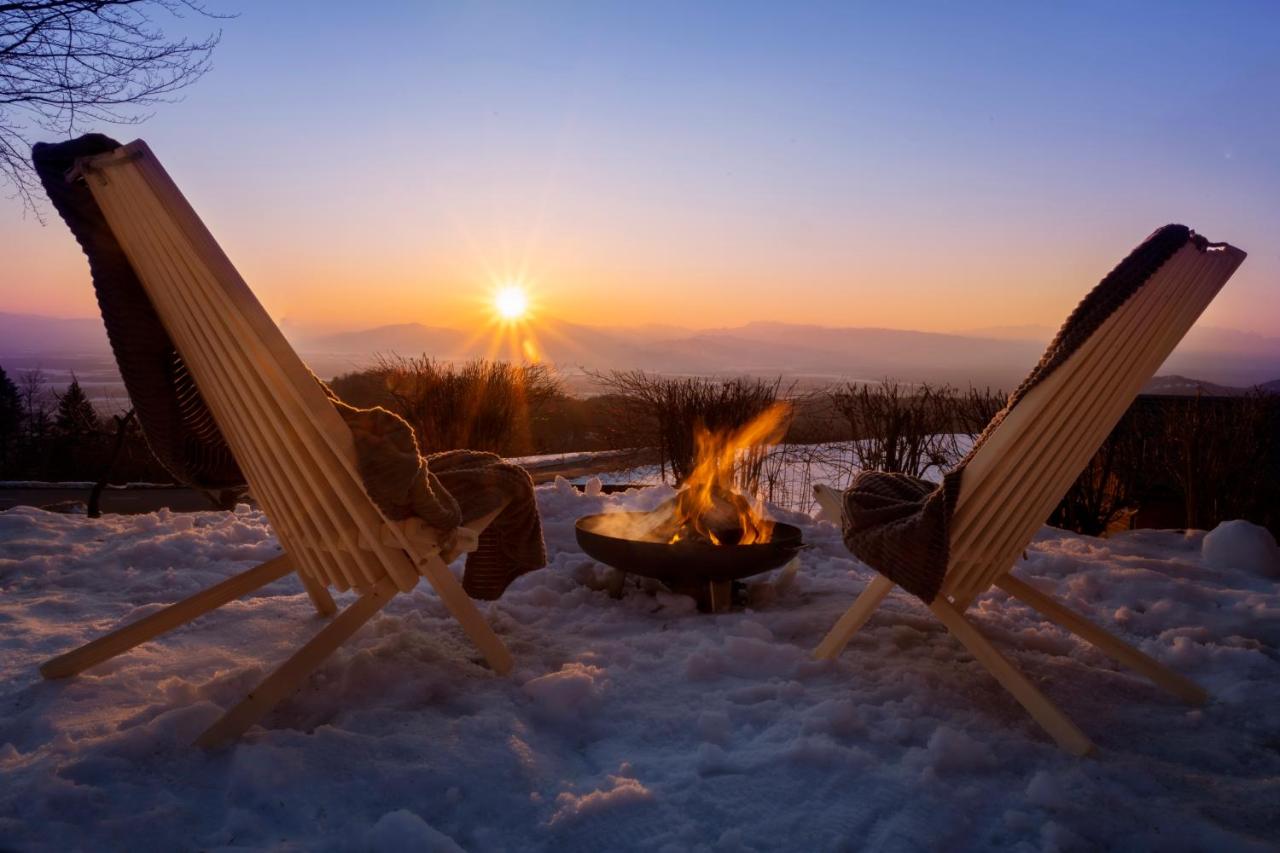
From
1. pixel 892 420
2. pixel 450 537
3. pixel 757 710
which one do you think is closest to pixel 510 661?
pixel 450 537

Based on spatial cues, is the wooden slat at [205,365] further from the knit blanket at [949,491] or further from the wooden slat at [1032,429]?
the wooden slat at [1032,429]

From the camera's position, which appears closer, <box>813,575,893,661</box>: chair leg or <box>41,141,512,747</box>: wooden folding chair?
<box>41,141,512,747</box>: wooden folding chair

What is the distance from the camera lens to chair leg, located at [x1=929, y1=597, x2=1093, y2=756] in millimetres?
1793

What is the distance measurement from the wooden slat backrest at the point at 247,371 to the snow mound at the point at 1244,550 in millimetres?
3517

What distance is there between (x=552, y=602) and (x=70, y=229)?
1784 mm

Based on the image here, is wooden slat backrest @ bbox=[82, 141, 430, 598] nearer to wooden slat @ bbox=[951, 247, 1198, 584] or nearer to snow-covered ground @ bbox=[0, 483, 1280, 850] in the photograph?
snow-covered ground @ bbox=[0, 483, 1280, 850]

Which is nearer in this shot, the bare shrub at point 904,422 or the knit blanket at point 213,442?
the knit blanket at point 213,442

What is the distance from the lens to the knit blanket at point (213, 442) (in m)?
1.74

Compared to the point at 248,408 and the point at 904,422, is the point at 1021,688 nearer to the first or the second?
the point at 248,408

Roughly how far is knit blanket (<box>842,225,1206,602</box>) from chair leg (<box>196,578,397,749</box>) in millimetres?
1214

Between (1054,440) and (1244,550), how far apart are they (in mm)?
2356

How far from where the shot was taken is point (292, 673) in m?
1.83

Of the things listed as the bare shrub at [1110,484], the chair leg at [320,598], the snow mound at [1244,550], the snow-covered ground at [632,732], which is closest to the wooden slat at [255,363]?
the snow-covered ground at [632,732]

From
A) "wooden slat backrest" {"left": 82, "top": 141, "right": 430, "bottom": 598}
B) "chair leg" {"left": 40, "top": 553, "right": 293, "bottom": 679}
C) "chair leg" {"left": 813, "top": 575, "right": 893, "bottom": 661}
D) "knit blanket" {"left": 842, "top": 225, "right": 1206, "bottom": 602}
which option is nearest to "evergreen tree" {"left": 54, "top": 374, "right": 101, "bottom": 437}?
"chair leg" {"left": 40, "top": 553, "right": 293, "bottom": 679}
